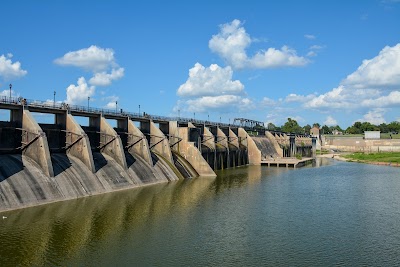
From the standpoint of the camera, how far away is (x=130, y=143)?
73.3 meters

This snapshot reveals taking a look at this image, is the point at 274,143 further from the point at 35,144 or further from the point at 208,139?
the point at 35,144

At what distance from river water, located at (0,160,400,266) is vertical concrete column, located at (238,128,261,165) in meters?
54.0

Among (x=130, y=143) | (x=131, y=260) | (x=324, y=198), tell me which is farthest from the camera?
(x=130, y=143)

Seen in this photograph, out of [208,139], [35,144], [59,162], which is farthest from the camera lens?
[208,139]

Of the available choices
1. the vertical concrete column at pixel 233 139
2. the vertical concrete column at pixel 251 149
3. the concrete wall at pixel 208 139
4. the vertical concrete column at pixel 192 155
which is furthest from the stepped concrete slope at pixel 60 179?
the vertical concrete column at pixel 251 149

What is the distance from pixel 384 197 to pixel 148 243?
39.2m

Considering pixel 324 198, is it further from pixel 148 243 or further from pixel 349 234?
pixel 148 243

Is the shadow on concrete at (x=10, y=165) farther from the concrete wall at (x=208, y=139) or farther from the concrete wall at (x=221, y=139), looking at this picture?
the concrete wall at (x=221, y=139)

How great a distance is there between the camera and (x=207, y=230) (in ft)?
123

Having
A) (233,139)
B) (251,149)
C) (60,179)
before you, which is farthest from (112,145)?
(251,149)

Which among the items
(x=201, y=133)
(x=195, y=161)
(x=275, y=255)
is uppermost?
(x=201, y=133)

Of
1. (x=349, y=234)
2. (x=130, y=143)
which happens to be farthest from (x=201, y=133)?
(x=349, y=234)

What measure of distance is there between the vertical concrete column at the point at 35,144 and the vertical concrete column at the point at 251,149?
73.3 m

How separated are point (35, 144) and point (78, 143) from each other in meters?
8.25
